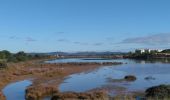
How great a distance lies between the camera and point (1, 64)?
258 ft

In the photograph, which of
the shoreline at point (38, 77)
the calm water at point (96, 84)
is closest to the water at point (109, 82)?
the calm water at point (96, 84)

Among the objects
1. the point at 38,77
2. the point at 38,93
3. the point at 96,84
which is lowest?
the point at 96,84

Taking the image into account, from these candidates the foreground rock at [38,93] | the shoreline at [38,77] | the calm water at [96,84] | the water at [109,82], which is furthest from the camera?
the water at [109,82]

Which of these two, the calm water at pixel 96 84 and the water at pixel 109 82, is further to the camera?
the water at pixel 109 82

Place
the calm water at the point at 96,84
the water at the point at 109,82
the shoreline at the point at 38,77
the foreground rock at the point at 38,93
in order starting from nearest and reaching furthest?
the foreground rock at the point at 38,93 → the shoreline at the point at 38,77 → the calm water at the point at 96,84 → the water at the point at 109,82

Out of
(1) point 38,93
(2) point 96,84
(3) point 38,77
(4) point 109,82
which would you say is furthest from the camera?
(3) point 38,77

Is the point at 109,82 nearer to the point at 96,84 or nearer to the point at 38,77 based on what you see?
the point at 96,84

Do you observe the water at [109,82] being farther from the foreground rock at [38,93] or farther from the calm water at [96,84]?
the foreground rock at [38,93]

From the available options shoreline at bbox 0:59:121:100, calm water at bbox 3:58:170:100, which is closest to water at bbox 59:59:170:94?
calm water at bbox 3:58:170:100

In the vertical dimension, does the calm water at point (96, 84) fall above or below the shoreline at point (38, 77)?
below

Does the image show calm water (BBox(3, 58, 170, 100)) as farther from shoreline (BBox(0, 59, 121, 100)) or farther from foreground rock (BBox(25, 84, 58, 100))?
shoreline (BBox(0, 59, 121, 100))

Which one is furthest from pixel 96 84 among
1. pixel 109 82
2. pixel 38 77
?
pixel 38 77

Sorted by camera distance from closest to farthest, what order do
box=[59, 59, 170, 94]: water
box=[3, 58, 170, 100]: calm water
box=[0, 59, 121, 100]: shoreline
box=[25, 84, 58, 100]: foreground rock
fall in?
1. box=[25, 84, 58, 100]: foreground rock
2. box=[0, 59, 121, 100]: shoreline
3. box=[3, 58, 170, 100]: calm water
4. box=[59, 59, 170, 94]: water

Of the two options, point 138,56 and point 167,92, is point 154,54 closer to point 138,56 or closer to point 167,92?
point 138,56
